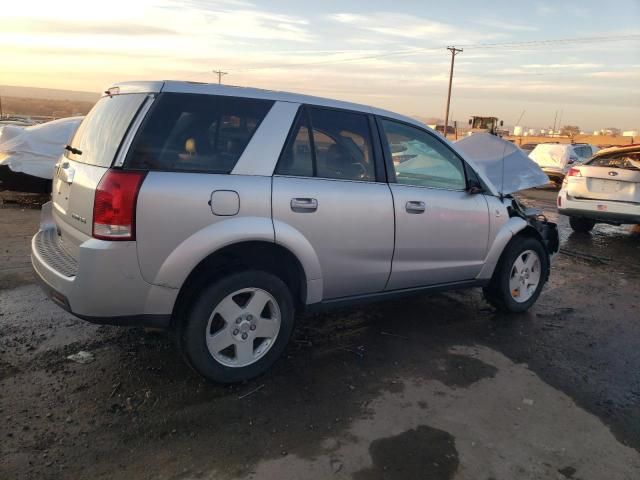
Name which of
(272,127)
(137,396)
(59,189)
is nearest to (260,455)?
(137,396)

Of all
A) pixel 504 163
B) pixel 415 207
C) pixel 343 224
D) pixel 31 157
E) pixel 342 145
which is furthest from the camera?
pixel 31 157

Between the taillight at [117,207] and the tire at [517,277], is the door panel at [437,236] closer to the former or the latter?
the tire at [517,277]

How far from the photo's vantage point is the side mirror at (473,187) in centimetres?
439

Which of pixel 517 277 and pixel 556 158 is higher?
pixel 556 158

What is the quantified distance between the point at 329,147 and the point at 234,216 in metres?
0.94

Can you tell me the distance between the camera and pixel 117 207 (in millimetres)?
2832

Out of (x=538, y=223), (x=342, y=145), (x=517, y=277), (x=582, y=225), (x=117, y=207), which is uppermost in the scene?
(x=342, y=145)

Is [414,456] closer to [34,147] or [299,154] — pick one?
[299,154]

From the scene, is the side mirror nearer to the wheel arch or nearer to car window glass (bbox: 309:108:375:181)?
car window glass (bbox: 309:108:375:181)

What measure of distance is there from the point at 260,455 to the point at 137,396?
0.95 m

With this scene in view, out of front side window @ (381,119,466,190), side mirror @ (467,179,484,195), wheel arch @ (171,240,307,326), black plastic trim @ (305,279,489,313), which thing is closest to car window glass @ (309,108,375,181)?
front side window @ (381,119,466,190)

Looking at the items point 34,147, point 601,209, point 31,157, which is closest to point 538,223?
point 601,209

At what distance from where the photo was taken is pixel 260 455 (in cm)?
270

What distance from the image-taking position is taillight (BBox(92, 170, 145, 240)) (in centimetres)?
284
